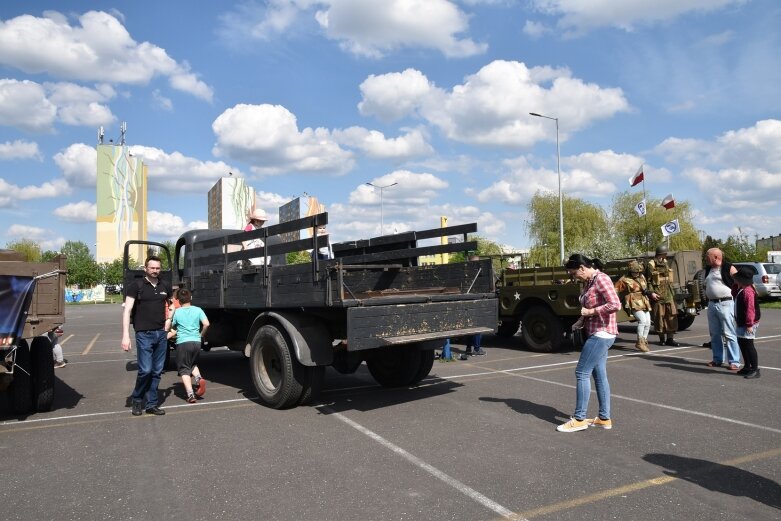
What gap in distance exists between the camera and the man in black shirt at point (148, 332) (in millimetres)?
5781

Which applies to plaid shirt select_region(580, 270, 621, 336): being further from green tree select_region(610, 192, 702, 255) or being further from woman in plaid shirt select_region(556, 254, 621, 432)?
green tree select_region(610, 192, 702, 255)

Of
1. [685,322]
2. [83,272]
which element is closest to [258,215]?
[685,322]

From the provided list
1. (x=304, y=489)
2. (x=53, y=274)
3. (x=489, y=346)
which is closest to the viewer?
(x=304, y=489)

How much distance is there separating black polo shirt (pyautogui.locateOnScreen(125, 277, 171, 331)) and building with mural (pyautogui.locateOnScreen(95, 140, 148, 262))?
124965 millimetres

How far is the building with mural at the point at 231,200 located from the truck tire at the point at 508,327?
142131 millimetres

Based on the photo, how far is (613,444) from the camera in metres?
4.50

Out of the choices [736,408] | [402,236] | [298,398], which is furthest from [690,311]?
[298,398]

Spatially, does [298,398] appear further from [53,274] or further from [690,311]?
[690,311]

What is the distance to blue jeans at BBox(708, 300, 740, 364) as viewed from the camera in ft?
25.1

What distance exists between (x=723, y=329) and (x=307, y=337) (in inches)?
234

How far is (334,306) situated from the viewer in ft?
17.0

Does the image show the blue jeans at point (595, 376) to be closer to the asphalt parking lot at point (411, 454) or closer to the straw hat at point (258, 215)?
the asphalt parking lot at point (411, 454)

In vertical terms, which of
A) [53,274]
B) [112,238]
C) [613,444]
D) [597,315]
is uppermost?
[112,238]

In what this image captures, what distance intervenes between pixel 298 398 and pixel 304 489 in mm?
2232
